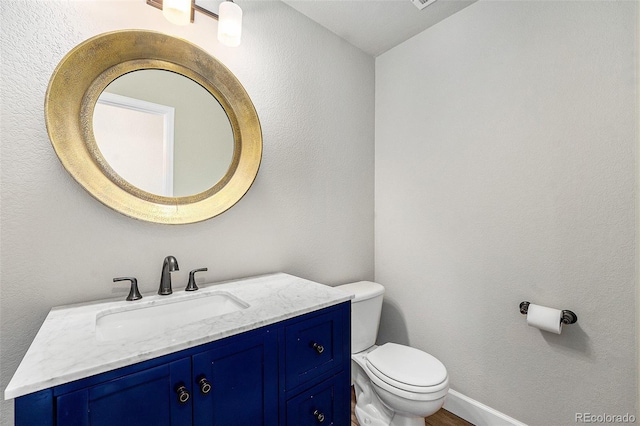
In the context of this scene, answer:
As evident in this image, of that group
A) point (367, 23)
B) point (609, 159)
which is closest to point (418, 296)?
point (609, 159)

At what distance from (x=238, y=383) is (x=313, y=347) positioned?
0.30m

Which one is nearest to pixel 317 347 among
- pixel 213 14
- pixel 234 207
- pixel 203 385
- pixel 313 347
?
pixel 313 347

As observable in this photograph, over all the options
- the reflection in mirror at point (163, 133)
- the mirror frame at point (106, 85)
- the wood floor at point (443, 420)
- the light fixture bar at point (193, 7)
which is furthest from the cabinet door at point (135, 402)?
the light fixture bar at point (193, 7)

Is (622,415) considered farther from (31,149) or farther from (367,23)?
(31,149)

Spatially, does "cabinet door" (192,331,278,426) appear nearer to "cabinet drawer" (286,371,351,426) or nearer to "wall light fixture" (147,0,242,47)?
"cabinet drawer" (286,371,351,426)

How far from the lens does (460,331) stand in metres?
1.80

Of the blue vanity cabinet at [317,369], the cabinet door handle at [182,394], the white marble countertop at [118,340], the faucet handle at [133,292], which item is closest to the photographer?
the white marble countertop at [118,340]

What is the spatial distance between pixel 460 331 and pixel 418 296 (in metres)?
0.32

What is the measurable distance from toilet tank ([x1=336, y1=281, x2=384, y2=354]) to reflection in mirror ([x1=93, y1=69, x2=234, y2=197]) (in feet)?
3.47

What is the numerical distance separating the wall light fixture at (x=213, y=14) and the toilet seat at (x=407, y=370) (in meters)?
1.76

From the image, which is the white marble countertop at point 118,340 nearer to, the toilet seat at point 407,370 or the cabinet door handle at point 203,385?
the cabinet door handle at point 203,385

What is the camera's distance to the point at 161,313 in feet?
3.88

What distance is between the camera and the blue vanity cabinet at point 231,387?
2.19 ft

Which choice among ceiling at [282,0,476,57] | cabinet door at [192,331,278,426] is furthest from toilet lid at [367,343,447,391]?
ceiling at [282,0,476,57]
